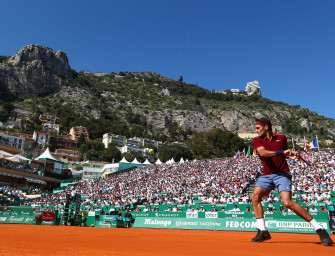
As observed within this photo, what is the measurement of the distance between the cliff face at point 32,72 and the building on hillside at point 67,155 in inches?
1565

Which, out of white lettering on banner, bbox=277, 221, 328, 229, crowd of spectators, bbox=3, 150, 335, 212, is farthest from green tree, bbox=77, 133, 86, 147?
white lettering on banner, bbox=277, 221, 328, 229

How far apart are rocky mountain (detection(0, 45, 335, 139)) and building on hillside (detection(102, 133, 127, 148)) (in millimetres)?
6679

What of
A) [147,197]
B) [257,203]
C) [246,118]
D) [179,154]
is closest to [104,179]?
[147,197]

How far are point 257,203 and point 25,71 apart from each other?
12645 cm

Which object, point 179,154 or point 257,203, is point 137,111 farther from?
point 257,203

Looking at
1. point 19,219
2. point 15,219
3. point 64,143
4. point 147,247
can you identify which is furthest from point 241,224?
point 64,143

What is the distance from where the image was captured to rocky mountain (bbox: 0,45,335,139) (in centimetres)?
11888

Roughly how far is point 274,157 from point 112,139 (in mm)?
113358

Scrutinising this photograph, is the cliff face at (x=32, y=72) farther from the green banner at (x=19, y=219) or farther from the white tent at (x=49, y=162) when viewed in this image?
the green banner at (x=19, y=219)

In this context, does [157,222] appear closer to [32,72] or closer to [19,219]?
[19,219]

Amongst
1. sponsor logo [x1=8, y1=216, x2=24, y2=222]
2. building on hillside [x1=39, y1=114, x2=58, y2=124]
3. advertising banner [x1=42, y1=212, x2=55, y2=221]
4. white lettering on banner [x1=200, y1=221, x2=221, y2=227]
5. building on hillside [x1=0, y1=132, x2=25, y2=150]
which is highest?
building on hillside [x1=39, y1=114, x2=58, y2=124]

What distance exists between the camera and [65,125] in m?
119

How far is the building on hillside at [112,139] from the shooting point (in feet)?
378

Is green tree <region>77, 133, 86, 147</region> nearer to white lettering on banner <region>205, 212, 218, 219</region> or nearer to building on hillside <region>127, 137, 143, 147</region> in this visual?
building on hillside <region>127, 137, 143, 147</region>
